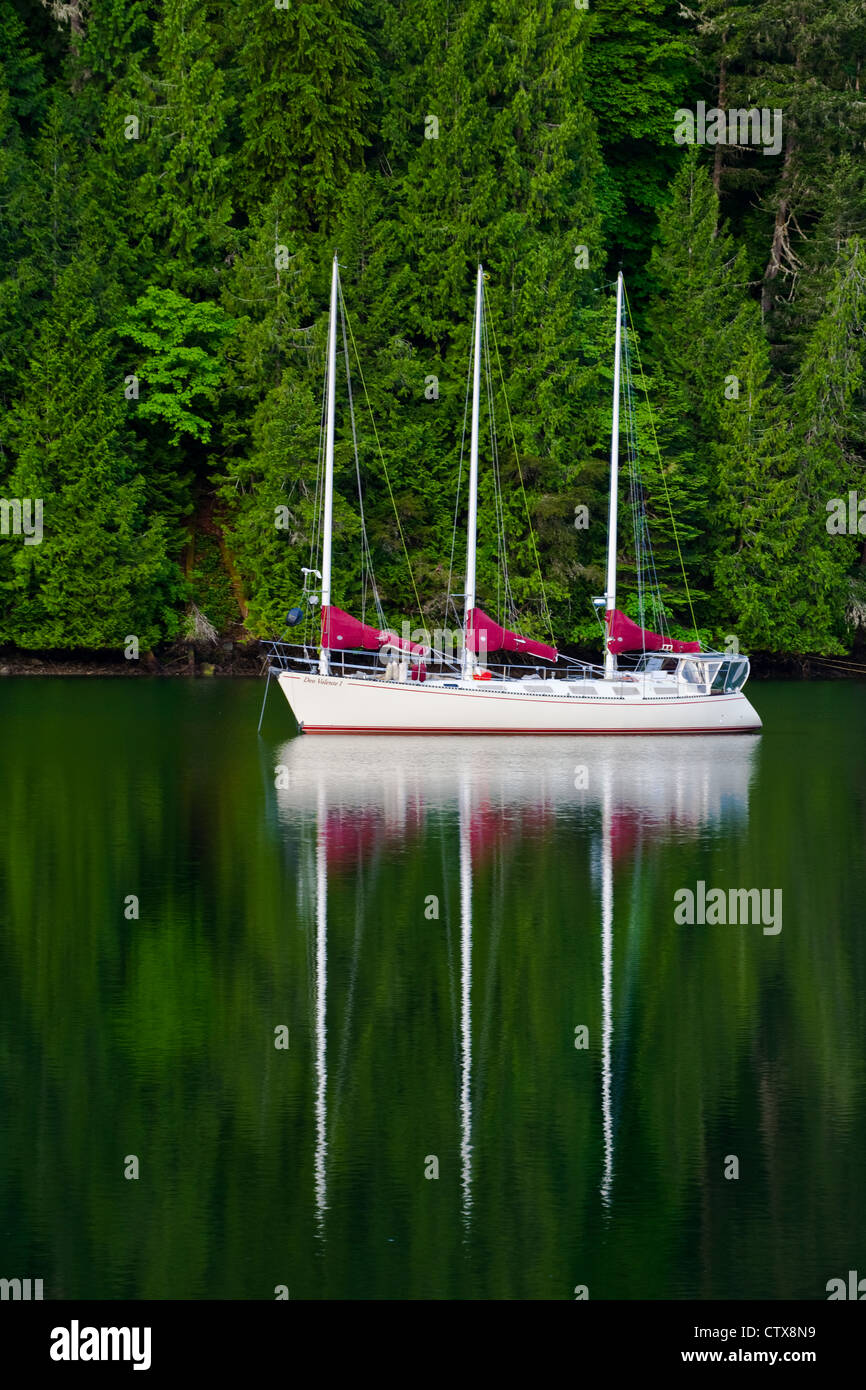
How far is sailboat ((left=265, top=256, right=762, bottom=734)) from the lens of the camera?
4709cm

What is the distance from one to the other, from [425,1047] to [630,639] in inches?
1284

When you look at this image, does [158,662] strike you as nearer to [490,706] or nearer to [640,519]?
[640,519]

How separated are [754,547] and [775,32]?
63.3 feet

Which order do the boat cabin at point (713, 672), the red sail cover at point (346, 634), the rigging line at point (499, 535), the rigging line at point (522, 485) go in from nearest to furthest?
the red sail cover at point (346, 634), the boat cabin at point (713, 672), the rigging line at point (499, 535), the rigging line at point (522, 485)

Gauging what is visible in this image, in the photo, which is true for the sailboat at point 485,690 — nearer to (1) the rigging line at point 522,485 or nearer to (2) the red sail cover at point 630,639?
(2) the red sail cover at point 630,639

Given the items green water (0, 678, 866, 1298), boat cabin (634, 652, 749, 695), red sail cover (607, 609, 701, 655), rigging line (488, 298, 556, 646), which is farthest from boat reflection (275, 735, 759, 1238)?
rigging line (488, 298, 556, 646)

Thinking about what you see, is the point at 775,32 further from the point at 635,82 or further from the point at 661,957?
the point at 661,957

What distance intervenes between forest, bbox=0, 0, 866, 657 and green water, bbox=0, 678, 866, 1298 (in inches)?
1168

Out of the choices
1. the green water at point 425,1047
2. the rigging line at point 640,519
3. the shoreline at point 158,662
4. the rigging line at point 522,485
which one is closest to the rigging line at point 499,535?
the rigging line at point 522,485

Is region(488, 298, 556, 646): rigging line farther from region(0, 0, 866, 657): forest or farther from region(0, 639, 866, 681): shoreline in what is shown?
region(0, 639, 866, 681): shoreline

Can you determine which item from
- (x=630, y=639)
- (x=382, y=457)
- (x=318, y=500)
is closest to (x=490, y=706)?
(x=630, y=639)

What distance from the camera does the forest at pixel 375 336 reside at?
65.2 m

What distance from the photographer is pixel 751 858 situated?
99.2ft

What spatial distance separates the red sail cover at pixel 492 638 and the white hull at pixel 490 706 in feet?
2.91
